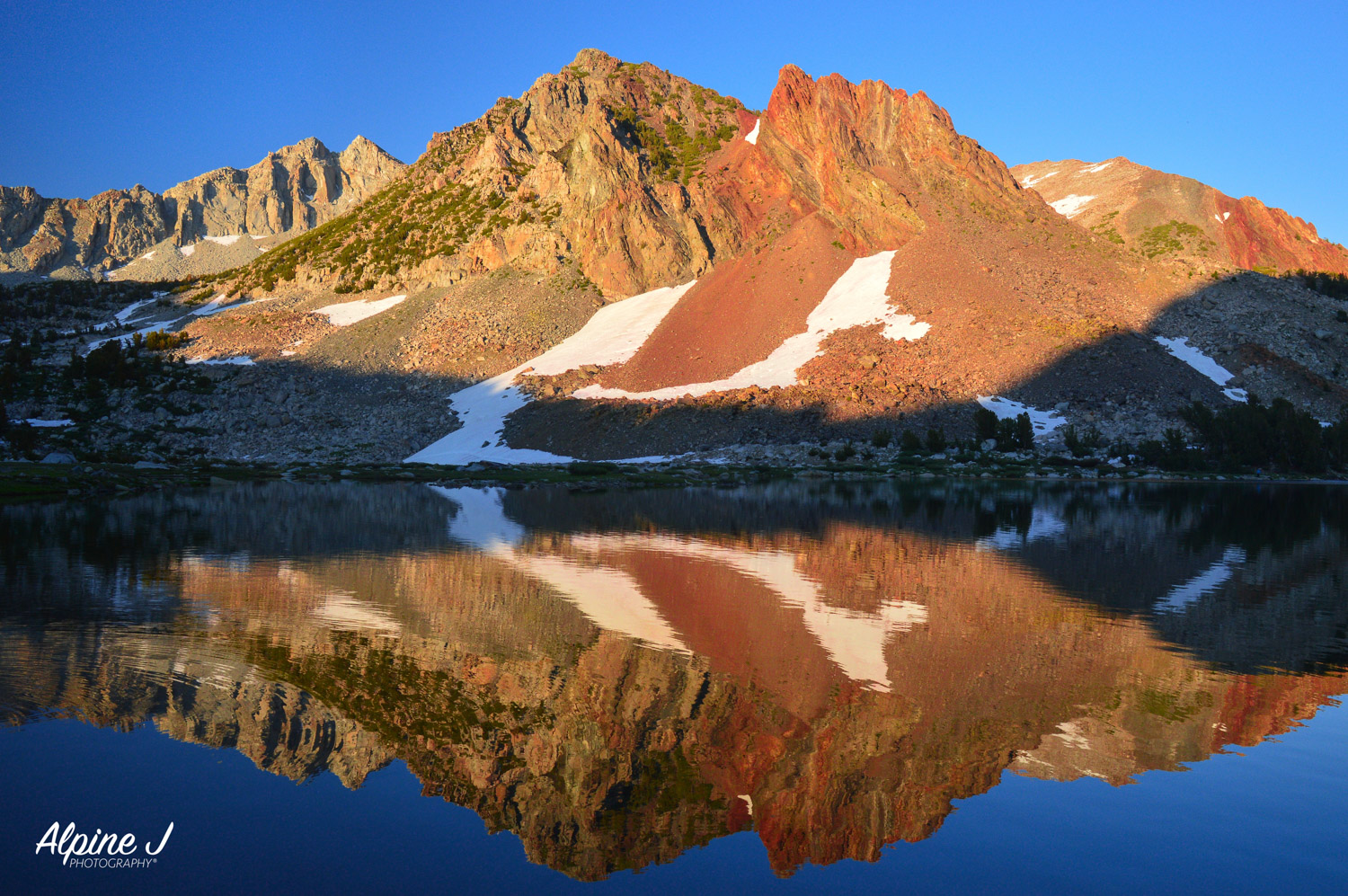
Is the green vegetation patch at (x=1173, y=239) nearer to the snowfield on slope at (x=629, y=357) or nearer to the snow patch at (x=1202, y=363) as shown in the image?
the snow patch at (x=1202, y=363)

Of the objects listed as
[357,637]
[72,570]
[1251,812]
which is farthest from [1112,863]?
[72,570]

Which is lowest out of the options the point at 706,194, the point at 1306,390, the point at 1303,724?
the point at 1303,724

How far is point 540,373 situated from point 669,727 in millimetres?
79247

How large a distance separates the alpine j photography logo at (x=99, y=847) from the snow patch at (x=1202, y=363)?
83790mm

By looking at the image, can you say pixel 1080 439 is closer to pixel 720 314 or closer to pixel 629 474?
pixel 629 474

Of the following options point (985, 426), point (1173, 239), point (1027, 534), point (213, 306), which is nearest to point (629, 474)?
point (985, 426)

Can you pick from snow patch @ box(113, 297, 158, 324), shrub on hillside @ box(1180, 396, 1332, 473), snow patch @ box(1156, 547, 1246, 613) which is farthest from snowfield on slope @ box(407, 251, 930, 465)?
snow patch @ box(113, 297, 158, 324)

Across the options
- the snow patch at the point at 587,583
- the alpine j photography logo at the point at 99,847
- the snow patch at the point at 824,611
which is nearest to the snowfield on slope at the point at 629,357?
the snow patch at the point at 587,583

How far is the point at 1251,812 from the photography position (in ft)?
26.5

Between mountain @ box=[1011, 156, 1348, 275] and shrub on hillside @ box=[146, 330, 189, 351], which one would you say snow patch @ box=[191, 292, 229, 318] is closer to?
shrub on hillside @ box=[146, 330, 189, 351]

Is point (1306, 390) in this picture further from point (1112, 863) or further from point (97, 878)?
point (97, 878)

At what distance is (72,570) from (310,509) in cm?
1865

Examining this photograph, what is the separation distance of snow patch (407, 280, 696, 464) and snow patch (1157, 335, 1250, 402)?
164ft

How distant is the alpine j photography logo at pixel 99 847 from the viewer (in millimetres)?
6723
